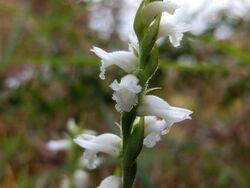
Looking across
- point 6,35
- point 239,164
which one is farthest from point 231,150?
point 6,35

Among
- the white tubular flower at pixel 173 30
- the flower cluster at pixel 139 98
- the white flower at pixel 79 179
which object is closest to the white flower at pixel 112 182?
the flower cluster at pixel 139 98

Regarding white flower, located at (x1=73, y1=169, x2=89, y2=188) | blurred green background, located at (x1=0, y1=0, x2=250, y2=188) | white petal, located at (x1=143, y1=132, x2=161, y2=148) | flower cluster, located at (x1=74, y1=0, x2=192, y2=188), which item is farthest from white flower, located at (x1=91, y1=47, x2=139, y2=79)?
blurred green background, located at (x1=0, y1=0, x2=250, y2=188)

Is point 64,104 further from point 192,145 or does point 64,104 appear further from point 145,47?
point 145,47

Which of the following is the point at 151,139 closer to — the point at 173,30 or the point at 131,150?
the point at 131,150

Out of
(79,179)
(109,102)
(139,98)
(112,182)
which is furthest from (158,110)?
(109,102)

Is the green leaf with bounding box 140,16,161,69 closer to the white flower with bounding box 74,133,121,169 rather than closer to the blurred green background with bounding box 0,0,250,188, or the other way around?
the white flower with bounding box 74,133,121,169

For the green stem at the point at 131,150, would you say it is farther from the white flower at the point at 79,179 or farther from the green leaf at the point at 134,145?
the white flower at the point at 79,179
